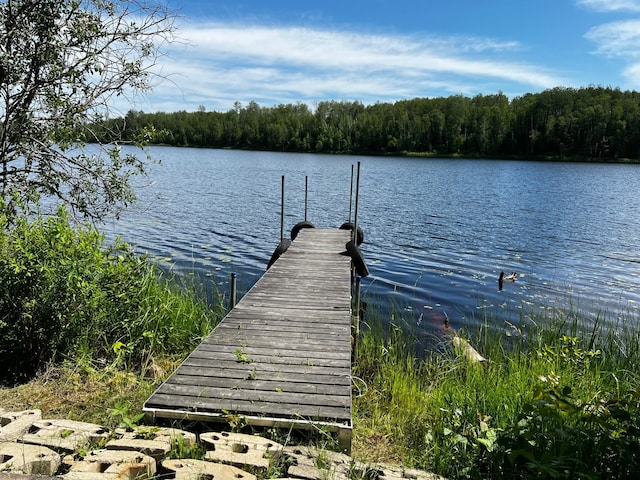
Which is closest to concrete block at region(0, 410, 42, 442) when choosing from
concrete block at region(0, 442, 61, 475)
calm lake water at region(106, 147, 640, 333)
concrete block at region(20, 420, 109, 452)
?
concrete block at region(20, 420, 109, 452)

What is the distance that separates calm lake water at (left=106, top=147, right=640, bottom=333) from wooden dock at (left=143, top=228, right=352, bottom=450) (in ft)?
7.63

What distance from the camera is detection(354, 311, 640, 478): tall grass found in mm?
3047

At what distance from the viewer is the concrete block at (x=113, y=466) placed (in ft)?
8.95

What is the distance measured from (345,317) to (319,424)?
2.71 m

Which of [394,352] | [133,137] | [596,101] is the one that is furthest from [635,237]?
[596,101]

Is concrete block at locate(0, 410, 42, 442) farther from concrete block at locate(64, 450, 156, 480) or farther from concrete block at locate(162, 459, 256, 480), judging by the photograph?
concrete block at locate(162, 459, 256, 480)

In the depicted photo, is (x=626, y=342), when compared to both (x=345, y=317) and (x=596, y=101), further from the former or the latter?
(x=596, y=101)

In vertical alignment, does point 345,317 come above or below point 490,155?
below

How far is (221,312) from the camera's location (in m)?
8.71

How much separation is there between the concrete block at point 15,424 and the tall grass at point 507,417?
245 cm

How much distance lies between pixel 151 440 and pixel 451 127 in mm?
103619

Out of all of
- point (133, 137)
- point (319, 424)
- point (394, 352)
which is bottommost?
point (394, 352)

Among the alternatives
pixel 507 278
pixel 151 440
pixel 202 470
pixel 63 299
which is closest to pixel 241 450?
pixel 202 470

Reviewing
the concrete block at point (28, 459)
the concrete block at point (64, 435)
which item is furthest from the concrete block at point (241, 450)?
the concrete block at point (28, 459)
